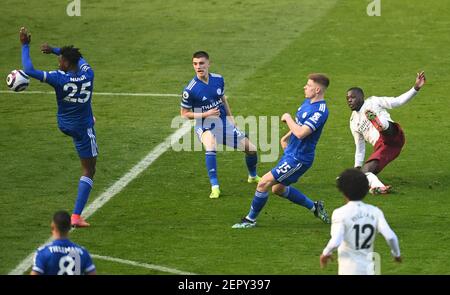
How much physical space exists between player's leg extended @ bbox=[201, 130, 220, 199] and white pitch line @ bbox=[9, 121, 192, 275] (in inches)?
57.4

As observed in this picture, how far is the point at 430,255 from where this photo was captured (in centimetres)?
1505

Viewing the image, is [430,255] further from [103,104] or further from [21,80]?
[103,104]

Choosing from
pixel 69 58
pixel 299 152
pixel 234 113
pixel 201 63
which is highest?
pixel 201 63

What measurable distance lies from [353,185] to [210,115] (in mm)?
5884

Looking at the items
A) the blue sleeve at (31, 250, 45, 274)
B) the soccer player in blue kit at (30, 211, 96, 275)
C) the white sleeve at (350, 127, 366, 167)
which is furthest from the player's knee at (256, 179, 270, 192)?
the blue sleeve at (31, 250, 45, 274)

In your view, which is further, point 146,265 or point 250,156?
point 250,156

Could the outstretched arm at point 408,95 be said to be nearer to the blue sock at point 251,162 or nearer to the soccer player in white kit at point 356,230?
the blue sock at point 251,162

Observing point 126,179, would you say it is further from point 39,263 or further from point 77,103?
point 39,263

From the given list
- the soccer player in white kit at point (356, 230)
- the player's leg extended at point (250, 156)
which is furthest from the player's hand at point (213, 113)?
the soccer player in white kit at point (356, 230)

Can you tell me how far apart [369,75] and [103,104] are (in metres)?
5.99

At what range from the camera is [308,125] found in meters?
15.6

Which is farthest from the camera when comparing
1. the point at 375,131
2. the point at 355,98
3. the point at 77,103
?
the point at 375,131

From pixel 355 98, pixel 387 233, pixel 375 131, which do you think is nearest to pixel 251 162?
pixel 355 98
